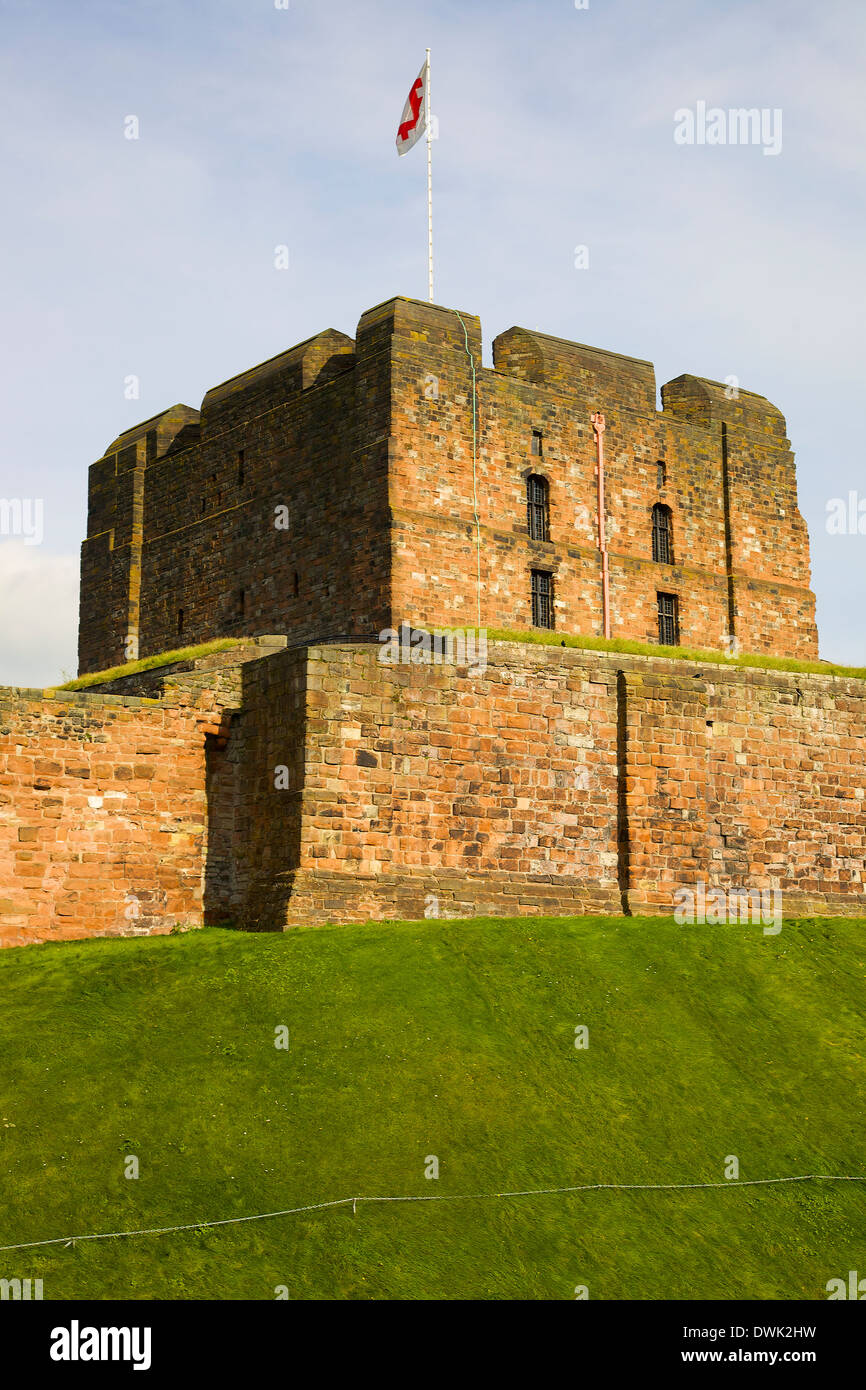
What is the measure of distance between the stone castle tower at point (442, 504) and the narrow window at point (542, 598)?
0.05 m

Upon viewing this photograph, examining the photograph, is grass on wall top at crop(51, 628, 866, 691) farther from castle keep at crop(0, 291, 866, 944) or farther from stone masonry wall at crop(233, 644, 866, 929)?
stone masonry wall at crop(233, 644, 866, 929)

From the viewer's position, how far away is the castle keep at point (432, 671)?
2608cm

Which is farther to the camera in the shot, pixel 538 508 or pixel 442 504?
pixel 538 508

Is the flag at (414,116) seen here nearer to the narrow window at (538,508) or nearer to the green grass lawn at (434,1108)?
the narrow window at (538,508)

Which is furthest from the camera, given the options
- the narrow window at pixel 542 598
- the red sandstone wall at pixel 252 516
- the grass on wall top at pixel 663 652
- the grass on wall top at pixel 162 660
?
the narrow window at pixel 542 598

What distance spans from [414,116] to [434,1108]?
83.1ft

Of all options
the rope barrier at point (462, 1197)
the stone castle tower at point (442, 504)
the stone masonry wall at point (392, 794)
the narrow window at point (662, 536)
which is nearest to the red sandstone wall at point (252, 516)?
the stone castle tower at point (442, 504)

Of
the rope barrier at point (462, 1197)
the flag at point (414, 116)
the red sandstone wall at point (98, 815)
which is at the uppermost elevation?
the flag at point (414, 116)

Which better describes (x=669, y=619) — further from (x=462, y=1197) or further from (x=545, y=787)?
(x=462, y=1197)

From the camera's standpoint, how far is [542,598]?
123 feet

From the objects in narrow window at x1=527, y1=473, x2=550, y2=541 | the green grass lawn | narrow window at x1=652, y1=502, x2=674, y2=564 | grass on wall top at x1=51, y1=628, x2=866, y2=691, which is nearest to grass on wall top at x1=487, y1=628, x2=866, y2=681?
grass on wall top at x1=51, y1=628, x2=866, y2=691

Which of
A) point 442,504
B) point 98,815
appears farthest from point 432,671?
point 442,504

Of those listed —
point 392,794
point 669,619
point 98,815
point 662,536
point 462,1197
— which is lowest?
point 462,1197

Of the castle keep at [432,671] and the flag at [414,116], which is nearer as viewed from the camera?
the castle keep at [432,671]
